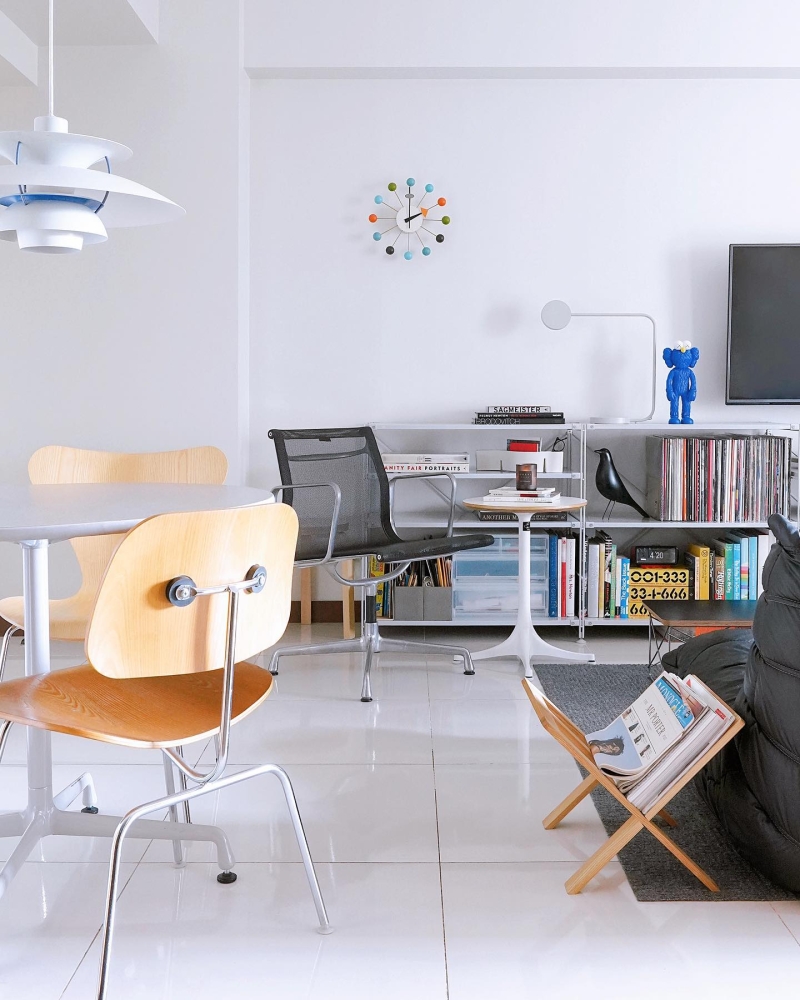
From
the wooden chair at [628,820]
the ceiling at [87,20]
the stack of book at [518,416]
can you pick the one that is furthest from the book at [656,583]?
the ceiling at [87,20]

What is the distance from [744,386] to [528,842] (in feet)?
8.97

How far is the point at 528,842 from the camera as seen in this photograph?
209cm

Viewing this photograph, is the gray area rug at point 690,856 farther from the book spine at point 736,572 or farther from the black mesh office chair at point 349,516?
the book spine at point 736,572

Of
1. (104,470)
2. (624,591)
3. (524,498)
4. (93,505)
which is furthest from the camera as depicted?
(624,591)

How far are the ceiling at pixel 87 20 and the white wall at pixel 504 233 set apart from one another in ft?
2.11

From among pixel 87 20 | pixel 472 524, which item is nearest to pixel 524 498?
pixel 472 524

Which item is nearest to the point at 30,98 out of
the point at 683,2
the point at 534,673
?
the point at 683,2

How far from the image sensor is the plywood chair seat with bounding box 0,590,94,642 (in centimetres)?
220

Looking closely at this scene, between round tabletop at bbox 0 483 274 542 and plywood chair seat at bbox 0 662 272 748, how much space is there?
29 cm

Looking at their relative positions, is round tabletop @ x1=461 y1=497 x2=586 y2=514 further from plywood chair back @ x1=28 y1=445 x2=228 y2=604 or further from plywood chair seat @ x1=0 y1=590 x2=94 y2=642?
plywood chair seat @ x1=0 y1=590 x2=94 y2=642

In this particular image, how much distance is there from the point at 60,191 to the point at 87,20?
211 cm

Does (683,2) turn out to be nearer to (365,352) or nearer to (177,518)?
(365,352)

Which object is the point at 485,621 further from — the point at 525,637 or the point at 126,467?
the point at 126,467

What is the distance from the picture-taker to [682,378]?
157 inches
